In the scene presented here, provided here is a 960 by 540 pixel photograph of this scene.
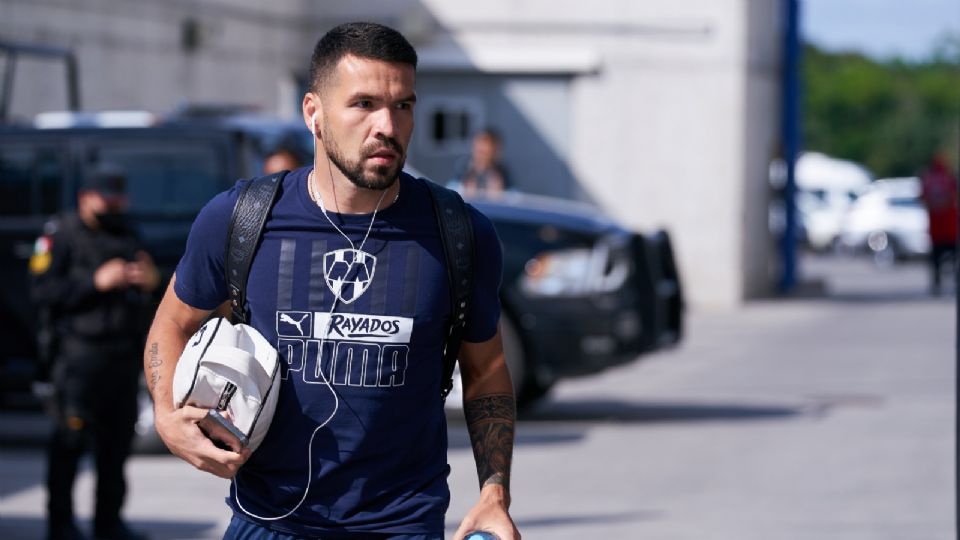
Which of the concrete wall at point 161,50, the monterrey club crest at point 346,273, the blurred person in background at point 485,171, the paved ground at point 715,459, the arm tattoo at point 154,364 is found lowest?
the paved ground at point 715,459

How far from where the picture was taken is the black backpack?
3.90m

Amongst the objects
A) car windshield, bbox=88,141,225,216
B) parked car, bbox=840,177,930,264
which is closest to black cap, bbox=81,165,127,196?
car windshield, bbox=88,141,225,216

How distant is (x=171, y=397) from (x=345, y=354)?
377 millimetres

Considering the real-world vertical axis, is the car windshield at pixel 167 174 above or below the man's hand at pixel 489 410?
above

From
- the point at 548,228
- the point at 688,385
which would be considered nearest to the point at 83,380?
the point at 548,228

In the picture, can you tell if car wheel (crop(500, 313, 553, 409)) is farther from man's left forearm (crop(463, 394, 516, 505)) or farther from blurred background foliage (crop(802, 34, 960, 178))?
blurred background foliage (crop(802, 34, 960, 178))

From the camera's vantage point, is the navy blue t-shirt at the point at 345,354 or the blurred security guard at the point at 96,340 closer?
Answer: the navy blue t-shirt at the point at 345,354

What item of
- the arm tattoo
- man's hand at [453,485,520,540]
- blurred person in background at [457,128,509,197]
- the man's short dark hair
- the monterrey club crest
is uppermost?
the man's short dark hair

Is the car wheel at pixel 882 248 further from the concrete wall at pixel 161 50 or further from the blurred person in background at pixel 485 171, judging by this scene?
the blurred person in background at pixel 485 171

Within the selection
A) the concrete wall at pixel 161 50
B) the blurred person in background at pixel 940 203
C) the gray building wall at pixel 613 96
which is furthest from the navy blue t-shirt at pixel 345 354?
the blurred person in background at pixel 940 203

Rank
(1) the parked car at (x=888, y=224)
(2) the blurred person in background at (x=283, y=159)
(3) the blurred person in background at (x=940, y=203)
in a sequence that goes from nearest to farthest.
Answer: (2) the blurred person in background at (x=283, y=159), (3) the blurred person in background at (x=940, y=203), (1) the parked car at (x=888, y=224)

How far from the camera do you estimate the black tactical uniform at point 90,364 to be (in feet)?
27.9

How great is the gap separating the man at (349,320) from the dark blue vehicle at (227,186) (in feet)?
23.8

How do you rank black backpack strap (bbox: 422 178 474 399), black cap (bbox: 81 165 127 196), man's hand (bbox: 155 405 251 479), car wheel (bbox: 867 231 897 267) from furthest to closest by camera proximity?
car wheel (bbox: 867 231 897 267) < black cap (bbox: 81 165 127 196) < black backpack strap (bbox: 422 178 474 399) < man's hand (bbox: 155 405 251 479)
